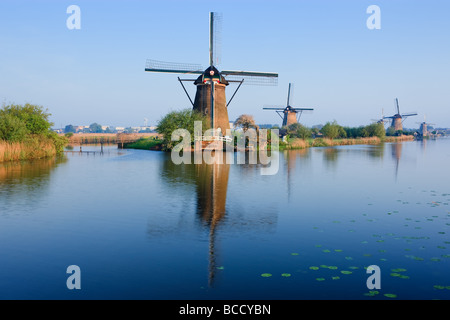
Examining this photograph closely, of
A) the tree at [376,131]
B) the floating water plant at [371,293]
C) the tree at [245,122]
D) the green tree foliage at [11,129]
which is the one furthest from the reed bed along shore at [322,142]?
the floating water plant at [371,293]

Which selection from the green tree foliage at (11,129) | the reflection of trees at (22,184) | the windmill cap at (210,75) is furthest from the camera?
the windmill cap at (210,75)

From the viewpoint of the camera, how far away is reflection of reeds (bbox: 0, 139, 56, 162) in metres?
26.8

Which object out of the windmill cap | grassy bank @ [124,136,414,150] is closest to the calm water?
the windmill cap

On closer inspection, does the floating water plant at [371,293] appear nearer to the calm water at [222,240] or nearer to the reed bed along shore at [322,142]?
the calm water at [222,240]

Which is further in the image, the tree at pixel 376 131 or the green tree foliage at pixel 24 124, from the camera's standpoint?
the tree at pixel 376 131

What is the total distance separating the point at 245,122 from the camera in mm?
45438

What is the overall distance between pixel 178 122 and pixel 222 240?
31.9 meters

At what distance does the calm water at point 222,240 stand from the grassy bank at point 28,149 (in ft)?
35.3

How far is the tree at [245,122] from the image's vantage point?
4525cm

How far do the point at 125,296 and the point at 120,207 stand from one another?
713 centimetres

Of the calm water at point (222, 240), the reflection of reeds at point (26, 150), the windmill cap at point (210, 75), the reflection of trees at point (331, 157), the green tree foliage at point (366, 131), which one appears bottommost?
the calm water at point (222, 240)

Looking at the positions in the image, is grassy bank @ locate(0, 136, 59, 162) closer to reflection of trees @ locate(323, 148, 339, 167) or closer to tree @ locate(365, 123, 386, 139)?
reflection of trees @ locate(323, 148, 339, 167)

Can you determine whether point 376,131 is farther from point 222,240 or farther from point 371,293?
point 371,293

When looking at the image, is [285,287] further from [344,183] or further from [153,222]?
[344,183]
